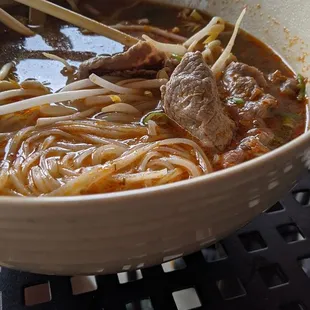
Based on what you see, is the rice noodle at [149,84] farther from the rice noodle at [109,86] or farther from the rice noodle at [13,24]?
the rice noodle at [13,24]

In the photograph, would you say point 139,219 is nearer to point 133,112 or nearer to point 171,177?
point 171,177

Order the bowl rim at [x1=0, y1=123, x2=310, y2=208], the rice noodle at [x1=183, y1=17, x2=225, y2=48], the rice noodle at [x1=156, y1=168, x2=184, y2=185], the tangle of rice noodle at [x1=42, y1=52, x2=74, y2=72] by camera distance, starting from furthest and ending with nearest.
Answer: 1. the rice noodle at [x1=183, y1=17, x2=225, y2=48]
2. the tangle of rice noodle at [x1=42, y1=52, x2=74, y2=72]
3. the rice noodle at [x1=156, y1=168, x2=184, y2=185]
4. the bowl rim at [x1=0, y1=123, x2=310, y2=208]

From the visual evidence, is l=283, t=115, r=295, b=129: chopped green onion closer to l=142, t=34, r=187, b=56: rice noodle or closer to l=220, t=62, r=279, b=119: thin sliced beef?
l=220, t=62, r=279, b=119: thin sliced beef

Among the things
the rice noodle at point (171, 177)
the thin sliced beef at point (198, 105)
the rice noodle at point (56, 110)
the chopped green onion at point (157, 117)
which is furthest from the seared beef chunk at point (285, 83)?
the rice noodle at point (56, 110)

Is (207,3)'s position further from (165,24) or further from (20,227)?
(20,227)

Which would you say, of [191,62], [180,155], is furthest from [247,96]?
[180,155]

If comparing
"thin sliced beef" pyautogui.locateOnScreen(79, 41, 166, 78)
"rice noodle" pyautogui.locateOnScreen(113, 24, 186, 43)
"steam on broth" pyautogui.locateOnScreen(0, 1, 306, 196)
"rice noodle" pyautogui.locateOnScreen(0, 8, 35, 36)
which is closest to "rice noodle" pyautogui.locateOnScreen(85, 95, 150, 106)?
"steam on broth" pyautogui.locateOnScreen(0, 1, 306, 196)

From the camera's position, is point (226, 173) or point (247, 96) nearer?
point (226, 173)
